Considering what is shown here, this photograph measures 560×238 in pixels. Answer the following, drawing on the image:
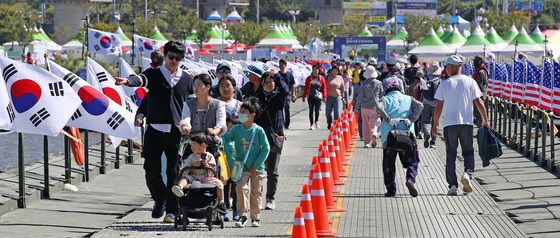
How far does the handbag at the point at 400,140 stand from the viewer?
1759 cm

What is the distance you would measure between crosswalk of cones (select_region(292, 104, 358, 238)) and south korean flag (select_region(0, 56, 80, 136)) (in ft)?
9.13

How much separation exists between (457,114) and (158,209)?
4801 mm

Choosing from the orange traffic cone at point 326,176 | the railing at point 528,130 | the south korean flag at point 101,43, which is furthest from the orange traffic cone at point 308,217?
the south korean flag at point 101,43

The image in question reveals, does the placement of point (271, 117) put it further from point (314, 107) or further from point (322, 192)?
point (314, 107)

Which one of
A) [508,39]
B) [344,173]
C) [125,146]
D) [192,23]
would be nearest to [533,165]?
[344,173]

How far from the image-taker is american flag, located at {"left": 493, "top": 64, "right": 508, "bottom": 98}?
115ft

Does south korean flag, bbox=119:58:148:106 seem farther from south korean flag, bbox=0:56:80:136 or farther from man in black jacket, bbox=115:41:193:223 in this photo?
man in black jacket, bbox=115:41:193:223

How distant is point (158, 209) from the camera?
47.0 feet

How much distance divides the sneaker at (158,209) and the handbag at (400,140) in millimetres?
4202

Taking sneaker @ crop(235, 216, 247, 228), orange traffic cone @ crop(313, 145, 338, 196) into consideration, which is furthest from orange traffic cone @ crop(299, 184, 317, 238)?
orange traffic cone @ crop(313, 145, 338, 196)

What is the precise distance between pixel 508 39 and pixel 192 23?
4618cm

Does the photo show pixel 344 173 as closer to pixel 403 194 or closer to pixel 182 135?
pixel 403 194

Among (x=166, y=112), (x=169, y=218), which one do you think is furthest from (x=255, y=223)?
(x=166, y=112)

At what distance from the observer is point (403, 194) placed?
1784 cm
